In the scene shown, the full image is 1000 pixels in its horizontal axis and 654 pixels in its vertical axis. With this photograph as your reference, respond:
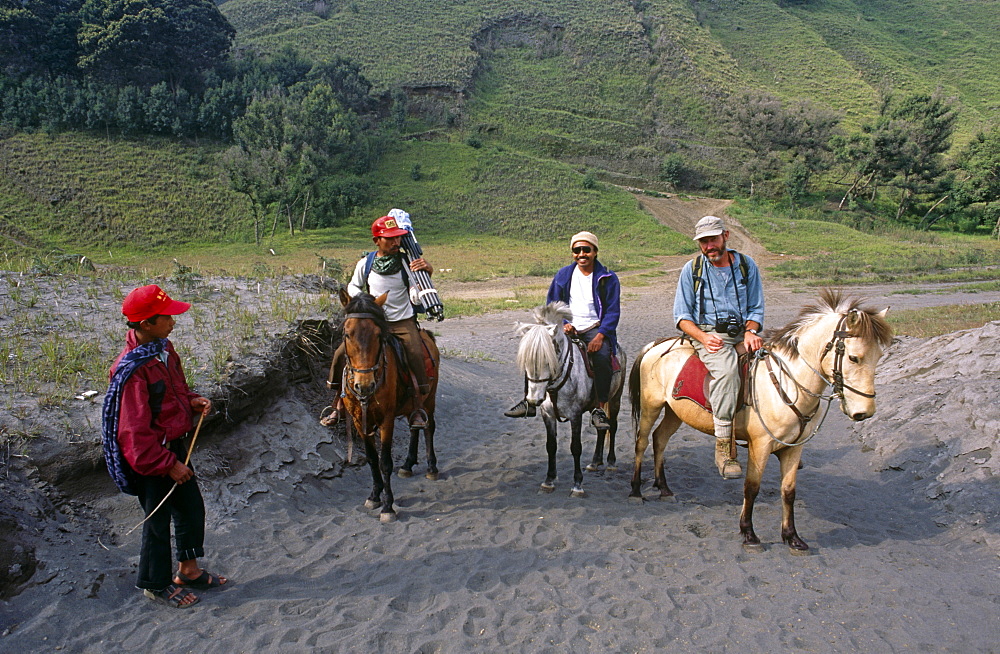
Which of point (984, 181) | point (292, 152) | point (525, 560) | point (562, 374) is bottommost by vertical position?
point (525, 560)

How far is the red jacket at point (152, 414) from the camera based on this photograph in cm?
356

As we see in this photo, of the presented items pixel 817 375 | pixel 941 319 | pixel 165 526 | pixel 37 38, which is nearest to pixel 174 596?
pixel 165 526

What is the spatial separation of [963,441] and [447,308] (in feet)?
45.4

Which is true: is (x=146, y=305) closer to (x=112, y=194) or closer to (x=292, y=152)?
(x=292, y=152)

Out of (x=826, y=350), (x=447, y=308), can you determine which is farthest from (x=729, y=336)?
(x=447, y=308)

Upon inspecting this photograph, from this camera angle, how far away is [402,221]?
590cm

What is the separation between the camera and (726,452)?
205 inches

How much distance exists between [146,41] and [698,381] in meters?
59.5

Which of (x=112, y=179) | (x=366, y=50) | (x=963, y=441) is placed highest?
(x=366, y=50)

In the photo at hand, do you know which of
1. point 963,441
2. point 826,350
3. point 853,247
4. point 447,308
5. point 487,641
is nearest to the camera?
point 487,641

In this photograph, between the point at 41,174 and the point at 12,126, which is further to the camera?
the point at 12,126

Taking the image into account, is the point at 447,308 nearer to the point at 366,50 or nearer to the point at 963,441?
the point at 963,441

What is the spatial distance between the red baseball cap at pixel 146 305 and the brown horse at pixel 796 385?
179 inches

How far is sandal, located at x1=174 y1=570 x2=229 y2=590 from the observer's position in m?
4.16
